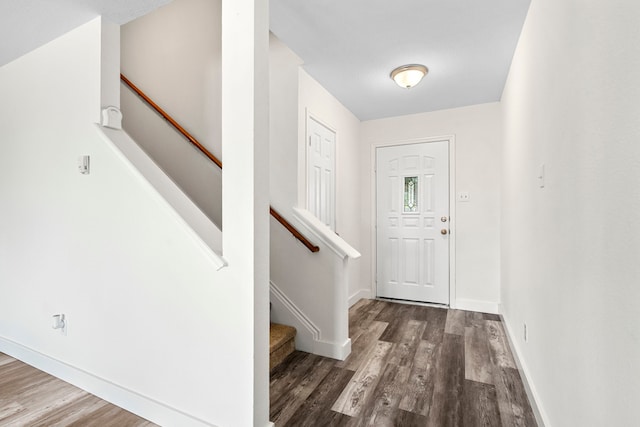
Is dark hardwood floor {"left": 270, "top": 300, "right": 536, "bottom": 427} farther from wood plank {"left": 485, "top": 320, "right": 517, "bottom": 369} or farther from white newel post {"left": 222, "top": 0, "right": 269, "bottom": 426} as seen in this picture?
white newel post {"left": 222, "top": 0, "right": 269, "bottom": 426}

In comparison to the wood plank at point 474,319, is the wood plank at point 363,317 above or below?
below

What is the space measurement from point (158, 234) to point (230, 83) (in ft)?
2.79

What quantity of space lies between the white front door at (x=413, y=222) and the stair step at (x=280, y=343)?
6.17 feet

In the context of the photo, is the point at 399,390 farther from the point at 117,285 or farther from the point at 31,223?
the point at 31,223

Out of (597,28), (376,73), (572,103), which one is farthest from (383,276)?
(597,28)

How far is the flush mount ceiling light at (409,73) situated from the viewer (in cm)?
271

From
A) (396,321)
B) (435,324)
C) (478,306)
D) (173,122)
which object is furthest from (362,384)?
(173,122)

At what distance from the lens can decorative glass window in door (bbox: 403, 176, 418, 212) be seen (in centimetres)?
398

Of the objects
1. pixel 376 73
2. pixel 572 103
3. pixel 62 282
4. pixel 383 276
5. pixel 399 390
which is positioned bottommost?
pixel 399 390

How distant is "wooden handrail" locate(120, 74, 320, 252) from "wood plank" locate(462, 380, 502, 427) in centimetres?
Answer: 137

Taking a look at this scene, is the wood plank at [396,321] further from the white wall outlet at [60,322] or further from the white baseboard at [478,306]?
the white wall outlet at [60,322]

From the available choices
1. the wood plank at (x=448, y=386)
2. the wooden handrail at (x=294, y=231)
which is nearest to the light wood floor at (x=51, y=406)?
the wooden handrail at (x=294, y=231)

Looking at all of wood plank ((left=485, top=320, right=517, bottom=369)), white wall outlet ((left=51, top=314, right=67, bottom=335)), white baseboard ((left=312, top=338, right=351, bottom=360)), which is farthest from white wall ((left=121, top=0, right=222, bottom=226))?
wood plank ((left=485, top=320, right=517, bottom=369))

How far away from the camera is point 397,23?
7.00ft
